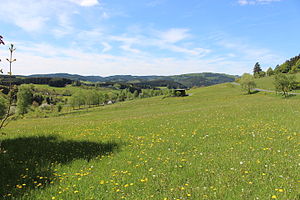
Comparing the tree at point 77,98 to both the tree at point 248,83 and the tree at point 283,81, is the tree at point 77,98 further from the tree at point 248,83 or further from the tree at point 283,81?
the tree at point 283,81

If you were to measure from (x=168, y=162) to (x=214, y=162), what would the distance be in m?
1.93

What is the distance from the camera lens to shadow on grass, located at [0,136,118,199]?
20.8ft

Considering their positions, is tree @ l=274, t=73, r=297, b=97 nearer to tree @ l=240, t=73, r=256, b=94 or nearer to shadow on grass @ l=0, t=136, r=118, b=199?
tree @ l=240, t=73, r=256, b=94

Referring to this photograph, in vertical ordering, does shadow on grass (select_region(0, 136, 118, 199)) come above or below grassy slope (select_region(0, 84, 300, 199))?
below

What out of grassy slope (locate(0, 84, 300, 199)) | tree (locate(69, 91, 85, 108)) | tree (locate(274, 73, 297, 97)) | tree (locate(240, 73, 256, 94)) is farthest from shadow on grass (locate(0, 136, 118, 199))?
tree (locate(69, 91, 85, 108))

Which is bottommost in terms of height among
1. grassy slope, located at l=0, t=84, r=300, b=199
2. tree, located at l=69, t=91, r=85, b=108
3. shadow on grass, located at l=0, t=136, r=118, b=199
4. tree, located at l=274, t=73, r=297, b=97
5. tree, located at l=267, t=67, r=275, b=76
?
Result: tree, located at l=69, t=91, r=85, b=108

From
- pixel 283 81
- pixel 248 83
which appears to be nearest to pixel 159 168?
pixel 283 81

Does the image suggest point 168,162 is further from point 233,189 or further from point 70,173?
point 70,173

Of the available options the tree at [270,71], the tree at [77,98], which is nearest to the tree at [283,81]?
the tree at [270,71]

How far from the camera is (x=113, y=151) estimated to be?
984 cm

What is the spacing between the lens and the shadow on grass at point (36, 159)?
6.33 metres

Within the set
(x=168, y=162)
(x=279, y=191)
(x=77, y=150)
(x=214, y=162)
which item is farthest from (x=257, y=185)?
(x=77, y=150)

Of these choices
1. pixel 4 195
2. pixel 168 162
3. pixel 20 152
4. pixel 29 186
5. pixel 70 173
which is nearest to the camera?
pixel 4 195

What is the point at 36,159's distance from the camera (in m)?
8.77
